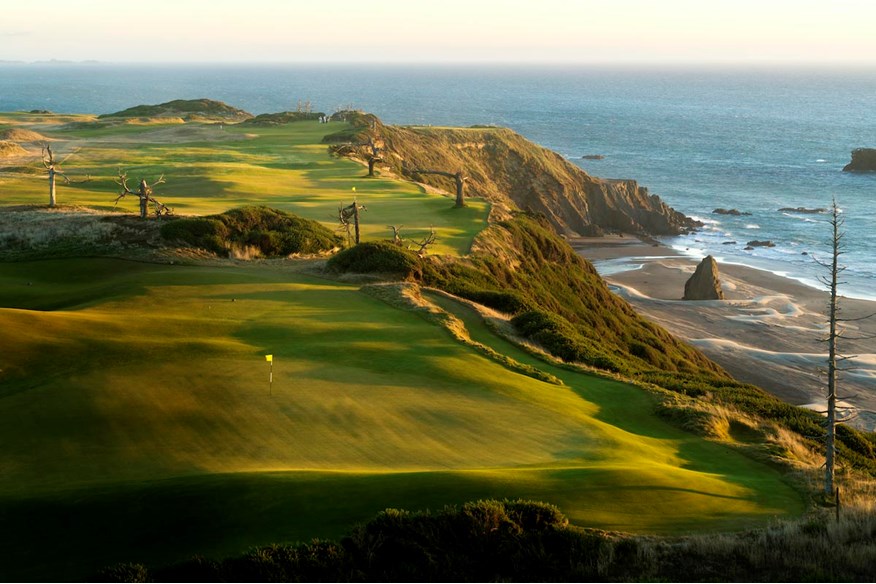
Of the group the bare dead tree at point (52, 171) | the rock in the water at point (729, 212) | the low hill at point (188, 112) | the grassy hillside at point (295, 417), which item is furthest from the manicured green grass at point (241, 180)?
the rock in the water at point (729, 212)

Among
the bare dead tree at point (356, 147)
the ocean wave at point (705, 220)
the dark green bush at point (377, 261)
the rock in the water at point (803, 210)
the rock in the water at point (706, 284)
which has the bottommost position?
the rock in the water at point (706, 284)

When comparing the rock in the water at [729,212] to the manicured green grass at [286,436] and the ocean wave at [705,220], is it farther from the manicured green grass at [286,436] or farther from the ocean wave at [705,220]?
the manicured green grass at [286,436]

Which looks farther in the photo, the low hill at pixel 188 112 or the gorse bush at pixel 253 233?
the low hill at pixel 188 112

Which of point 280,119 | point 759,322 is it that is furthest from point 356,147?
point 759,322

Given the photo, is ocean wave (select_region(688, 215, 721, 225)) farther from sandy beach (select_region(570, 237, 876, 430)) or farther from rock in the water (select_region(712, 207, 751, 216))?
sandy beach (select_region(570, 237, 876, 430))

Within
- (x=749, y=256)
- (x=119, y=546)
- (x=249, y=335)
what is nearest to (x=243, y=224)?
(x=249, y=335)

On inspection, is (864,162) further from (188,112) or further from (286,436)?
(286,436)
